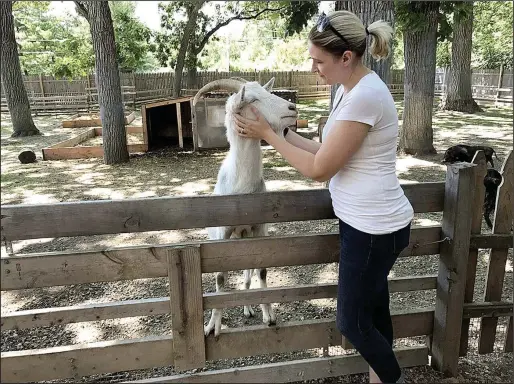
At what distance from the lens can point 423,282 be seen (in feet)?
8.16

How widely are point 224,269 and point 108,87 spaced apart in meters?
7.41

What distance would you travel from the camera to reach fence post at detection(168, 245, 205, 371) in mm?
2066

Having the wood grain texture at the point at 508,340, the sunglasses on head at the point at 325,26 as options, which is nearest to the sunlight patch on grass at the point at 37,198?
the sunglasses on head at the point at 325,26

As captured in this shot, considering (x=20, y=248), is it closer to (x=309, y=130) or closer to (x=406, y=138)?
(x=406, y=138)

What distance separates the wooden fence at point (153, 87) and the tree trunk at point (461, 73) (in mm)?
457

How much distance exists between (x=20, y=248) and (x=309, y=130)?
345 inches

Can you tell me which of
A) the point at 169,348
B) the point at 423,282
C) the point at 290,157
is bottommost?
the point at 169,348

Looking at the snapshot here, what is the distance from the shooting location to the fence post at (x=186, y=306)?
2066 mm

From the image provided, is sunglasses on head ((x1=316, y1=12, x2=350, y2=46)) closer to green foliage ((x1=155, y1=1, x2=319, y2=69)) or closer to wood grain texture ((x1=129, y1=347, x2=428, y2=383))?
wood grain texture ((x1=129, y1=347, x2=428, y2=383))

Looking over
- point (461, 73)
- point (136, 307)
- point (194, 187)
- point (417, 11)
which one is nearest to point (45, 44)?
point (194, 187)

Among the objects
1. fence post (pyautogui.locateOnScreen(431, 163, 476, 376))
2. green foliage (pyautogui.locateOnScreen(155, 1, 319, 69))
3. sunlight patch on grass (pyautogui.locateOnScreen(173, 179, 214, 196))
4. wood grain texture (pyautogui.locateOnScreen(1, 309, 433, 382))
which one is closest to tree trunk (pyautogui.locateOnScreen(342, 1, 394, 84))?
fence post (pyautogui.locateOnScreen(431, 163, 476, 376))

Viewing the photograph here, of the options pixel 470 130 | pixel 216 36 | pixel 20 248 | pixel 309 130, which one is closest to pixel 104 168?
pixel 20 248

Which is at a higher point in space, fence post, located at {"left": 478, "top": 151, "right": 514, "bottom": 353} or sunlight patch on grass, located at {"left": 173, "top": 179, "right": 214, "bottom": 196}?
fence post, located at {"left": 478, "top": 151, "right": 514, "bottom": 353}

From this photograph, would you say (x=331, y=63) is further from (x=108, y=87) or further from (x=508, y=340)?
(x=108, y=87)
